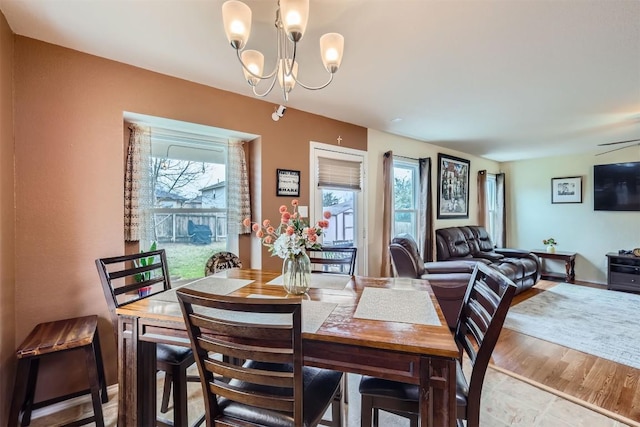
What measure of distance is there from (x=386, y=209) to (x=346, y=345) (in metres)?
3.06

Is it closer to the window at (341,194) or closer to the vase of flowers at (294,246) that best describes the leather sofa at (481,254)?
the window at (341,194)

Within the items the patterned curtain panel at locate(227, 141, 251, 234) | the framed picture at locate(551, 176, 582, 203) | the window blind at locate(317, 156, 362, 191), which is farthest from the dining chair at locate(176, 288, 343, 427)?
the framed picture at locate(551, 176, 582, 203)

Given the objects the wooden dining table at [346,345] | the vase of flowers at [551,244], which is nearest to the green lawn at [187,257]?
the wooden dining table at [346,345]

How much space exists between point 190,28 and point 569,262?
22.2 ft

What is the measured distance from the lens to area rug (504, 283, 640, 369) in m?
2.67

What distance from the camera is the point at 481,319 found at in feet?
4.05

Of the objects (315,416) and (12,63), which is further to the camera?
(12,63)

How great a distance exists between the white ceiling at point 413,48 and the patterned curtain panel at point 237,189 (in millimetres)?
581

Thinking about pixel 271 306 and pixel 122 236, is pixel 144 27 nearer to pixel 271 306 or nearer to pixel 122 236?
pixel 122 236

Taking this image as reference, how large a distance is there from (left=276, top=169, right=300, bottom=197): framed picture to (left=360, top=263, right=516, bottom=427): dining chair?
2.04 metres

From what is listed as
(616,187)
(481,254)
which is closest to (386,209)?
(481,254)

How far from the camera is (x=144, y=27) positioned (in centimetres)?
170

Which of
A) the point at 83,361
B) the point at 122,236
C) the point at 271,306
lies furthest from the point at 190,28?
the point at 83,361

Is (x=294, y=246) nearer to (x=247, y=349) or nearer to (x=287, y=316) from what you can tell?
(x=287, y=316)
